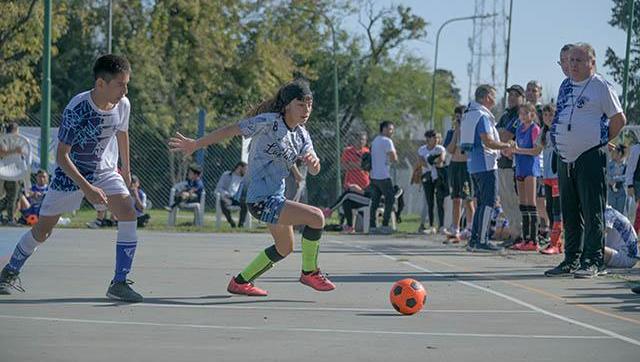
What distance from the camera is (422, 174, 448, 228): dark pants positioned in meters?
20.6

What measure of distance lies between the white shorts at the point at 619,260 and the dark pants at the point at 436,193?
7.87 meters

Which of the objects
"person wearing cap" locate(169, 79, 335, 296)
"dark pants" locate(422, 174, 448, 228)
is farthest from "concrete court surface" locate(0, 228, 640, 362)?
"dark pants" locate(422, 174, 448, 228)

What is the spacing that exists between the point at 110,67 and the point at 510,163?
10458 mm

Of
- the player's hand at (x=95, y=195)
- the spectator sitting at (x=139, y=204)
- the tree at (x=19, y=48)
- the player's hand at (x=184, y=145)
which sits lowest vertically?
the spectator sitting at (x=139, y=204)

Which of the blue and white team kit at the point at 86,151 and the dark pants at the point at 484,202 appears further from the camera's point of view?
the dark pants at the point at 484,202

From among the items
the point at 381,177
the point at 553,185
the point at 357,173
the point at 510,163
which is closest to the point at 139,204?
the point at 357,173

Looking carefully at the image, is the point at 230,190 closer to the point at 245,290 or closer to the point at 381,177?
the point at 381,177

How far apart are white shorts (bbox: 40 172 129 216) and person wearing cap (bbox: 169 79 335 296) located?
0.55m

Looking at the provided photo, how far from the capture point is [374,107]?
6362 centimetres

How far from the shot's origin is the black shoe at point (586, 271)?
37.4 feet

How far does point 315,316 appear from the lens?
8164 millimetres

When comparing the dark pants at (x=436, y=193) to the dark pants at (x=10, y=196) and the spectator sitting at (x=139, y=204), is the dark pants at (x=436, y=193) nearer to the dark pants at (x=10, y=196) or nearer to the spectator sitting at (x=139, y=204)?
the spectator sitting at (x=139, y=204)

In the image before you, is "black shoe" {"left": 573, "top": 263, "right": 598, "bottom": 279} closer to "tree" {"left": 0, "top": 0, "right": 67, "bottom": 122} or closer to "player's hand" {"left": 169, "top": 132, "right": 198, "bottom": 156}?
"player's hand" {"left": 169, "top": 132, "right": 198, "bottom": 156}

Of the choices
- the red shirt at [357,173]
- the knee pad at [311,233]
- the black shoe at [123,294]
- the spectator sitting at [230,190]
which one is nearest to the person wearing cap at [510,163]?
the red shirt at [357,173]
